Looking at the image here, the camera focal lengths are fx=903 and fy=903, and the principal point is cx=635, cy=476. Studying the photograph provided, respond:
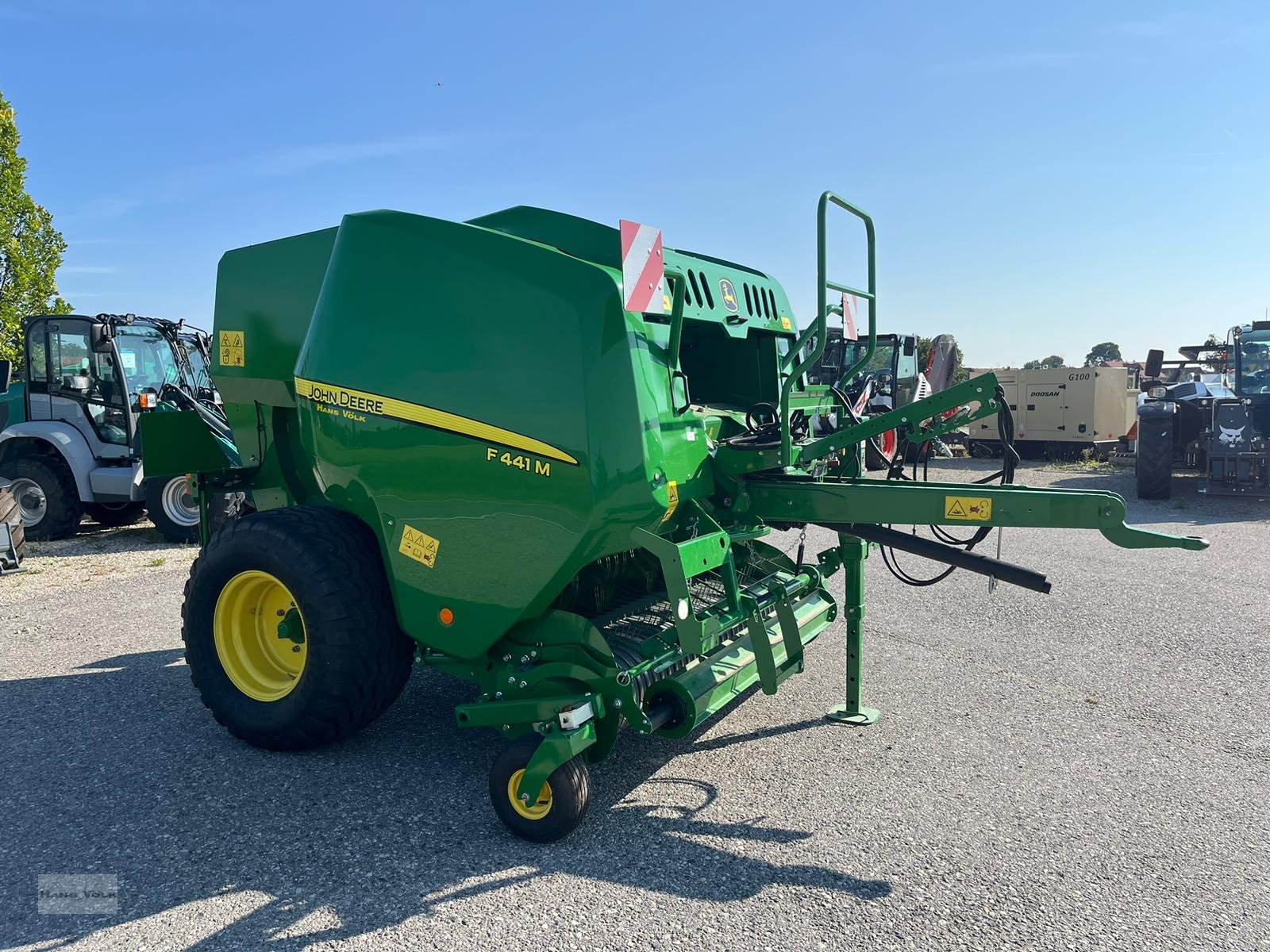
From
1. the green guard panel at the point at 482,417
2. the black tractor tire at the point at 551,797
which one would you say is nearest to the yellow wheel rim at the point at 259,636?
the green guard panel at the point at 482,417

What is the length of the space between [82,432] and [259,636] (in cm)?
709

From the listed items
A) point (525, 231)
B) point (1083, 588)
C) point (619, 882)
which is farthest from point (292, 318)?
point (1083, 588)

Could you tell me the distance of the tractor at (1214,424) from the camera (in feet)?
39.3

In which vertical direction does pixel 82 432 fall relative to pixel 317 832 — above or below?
above

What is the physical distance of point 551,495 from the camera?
3391 millimetres

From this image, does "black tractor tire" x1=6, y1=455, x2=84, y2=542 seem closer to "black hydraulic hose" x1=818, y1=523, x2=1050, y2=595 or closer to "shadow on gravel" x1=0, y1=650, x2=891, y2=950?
"shadow on gravel" x1=0, y1=650, x2=891, y2=950

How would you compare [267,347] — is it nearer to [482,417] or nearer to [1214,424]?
[482,417]

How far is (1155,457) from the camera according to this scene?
12219 mm

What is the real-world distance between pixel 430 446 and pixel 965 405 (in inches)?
91.1

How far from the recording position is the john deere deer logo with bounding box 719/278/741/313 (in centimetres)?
421

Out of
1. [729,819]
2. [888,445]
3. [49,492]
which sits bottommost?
[729,819]

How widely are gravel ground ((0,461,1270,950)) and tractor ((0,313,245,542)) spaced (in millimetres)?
4246

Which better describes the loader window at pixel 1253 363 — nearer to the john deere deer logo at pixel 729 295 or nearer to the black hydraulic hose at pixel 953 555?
the black hydraulic hose at pixel 953 555

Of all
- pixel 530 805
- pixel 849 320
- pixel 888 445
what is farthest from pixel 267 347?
pixel 888 445
